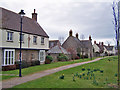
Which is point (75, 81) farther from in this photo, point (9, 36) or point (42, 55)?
point (42, 55)

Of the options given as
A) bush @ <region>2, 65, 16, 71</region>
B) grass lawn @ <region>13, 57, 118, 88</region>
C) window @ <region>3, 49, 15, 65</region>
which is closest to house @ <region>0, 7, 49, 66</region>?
window @ <region>3, 49, 15, 65</region>

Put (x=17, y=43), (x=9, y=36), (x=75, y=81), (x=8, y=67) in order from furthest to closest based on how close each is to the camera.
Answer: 1. (x=17, y=43)
2. (x=9, y=36)
3. (x=8, y=67)
4. (x=75, y=81)

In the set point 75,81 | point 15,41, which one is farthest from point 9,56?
point 75,81

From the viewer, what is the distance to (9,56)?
21938 millimetres

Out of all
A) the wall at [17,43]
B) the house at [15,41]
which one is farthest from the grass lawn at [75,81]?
the wall at [17,43]

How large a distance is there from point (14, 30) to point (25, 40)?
129 inches

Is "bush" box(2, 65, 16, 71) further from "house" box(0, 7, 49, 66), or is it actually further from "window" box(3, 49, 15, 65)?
"window" box(3, 49, 15, 65)

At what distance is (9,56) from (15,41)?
2.83 metres

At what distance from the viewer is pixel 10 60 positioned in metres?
21.9

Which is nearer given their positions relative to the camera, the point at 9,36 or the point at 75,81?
the point at 75,81

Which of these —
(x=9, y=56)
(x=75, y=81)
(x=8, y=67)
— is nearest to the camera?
(x=75, y=81)

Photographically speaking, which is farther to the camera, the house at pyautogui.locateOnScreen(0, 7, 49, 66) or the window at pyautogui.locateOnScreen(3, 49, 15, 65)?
the house at pyautogui.locateOnScreen(0, 7, 49, 66)

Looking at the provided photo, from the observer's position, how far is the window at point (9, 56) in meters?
21.1

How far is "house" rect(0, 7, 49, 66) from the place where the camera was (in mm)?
21297
